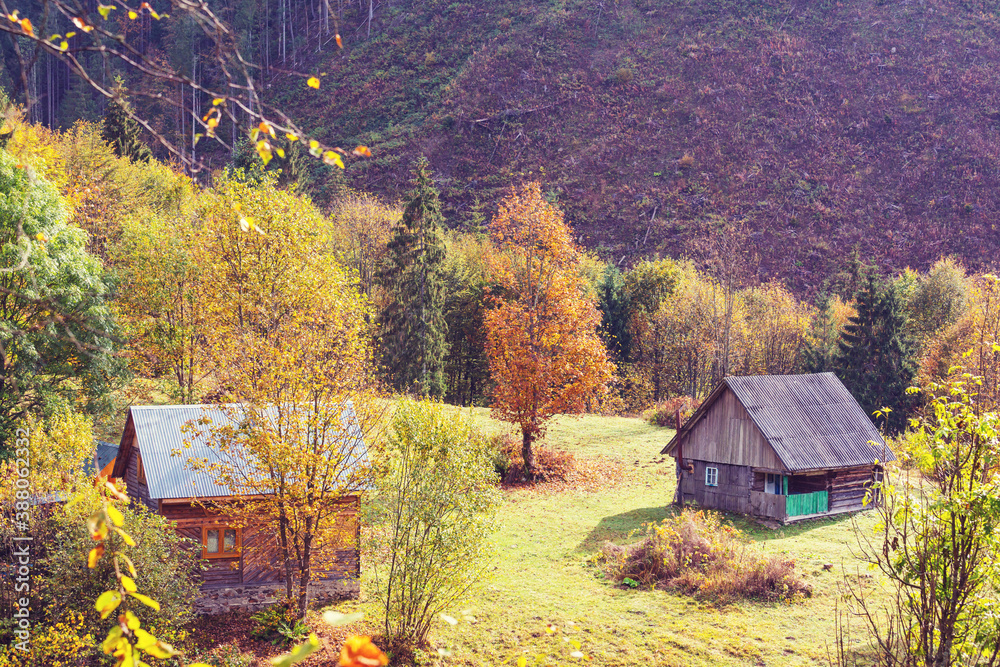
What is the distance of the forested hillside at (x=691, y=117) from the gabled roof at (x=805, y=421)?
1408 inches

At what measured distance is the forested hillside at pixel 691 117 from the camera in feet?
227

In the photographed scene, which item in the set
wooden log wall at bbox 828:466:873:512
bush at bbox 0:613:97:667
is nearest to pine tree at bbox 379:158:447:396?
wooden log wall at bbox 828:466:873:512

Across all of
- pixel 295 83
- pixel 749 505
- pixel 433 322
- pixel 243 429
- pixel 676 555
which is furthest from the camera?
pixel 295 83

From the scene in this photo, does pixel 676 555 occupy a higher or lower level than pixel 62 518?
lower

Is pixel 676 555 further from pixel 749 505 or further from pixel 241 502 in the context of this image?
pixel 241 502

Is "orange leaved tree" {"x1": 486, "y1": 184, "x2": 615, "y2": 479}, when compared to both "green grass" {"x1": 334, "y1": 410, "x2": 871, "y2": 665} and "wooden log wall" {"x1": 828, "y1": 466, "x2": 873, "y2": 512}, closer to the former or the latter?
"green grass" {"x1": 334, "y1": 410, "x2": 871, "y2": 665}

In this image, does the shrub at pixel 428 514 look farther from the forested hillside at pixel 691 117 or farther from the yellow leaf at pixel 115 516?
the forested hillside at pixel 691 117

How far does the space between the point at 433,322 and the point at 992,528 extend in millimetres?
44093

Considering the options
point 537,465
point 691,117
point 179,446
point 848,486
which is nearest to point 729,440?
point 848,486

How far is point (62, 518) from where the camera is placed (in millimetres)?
17984

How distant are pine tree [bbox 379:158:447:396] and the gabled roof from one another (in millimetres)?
22765

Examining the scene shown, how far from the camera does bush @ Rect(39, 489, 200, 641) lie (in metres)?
17.2

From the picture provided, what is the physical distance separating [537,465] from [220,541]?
54.5 feet

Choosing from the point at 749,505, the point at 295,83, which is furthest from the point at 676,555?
the point at 295,83
